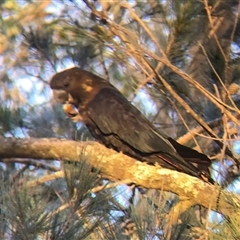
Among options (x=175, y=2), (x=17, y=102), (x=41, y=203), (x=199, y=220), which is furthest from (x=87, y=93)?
(x=41, y=203)

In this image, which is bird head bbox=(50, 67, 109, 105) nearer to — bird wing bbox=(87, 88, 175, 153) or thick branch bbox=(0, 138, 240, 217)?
bird wing bbox=(87, 88, 175, 153)

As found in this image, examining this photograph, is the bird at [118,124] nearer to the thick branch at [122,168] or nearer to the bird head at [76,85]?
the bird head at [76,85]

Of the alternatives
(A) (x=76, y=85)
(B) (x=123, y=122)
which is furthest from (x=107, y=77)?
(B) (x=123, y=122)

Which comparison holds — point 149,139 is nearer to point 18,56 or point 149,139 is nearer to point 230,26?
point 230,26

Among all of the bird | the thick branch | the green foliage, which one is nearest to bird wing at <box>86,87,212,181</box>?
the bird

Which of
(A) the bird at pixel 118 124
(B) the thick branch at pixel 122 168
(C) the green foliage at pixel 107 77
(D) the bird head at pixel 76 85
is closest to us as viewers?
(C) the green foliage at pixel 107 77

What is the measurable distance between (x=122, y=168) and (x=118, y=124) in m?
0.56

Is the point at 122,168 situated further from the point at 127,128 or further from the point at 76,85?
the point at 76,85

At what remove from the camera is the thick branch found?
1.68 metres

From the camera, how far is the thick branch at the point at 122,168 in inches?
66.2

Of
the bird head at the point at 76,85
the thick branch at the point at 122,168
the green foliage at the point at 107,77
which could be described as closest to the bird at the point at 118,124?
the bird head at the point at 76,85

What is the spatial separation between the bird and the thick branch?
0.83 ft

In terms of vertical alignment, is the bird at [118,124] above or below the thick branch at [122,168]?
below

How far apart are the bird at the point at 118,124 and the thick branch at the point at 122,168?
10.0 inches
